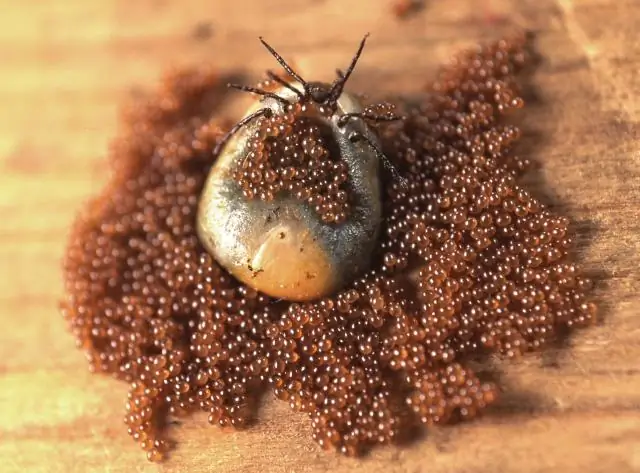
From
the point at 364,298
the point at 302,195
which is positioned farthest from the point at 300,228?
the point at 364,298

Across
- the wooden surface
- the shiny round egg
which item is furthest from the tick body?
the wooden surface

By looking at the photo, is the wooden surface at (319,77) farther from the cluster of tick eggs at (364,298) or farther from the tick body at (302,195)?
the tick body at (302,195)

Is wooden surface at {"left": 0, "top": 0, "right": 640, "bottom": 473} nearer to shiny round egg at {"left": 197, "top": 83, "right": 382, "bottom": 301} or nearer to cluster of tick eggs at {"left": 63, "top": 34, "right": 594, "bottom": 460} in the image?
cluster of tick eggs at {"left": 63, "top": 34, "right": 594, "bottom": 460}

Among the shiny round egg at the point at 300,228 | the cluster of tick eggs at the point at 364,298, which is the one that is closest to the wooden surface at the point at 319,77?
the cluster of tick eggs at the point at 364,298

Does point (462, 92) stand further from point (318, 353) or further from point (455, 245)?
point (318, 353)
